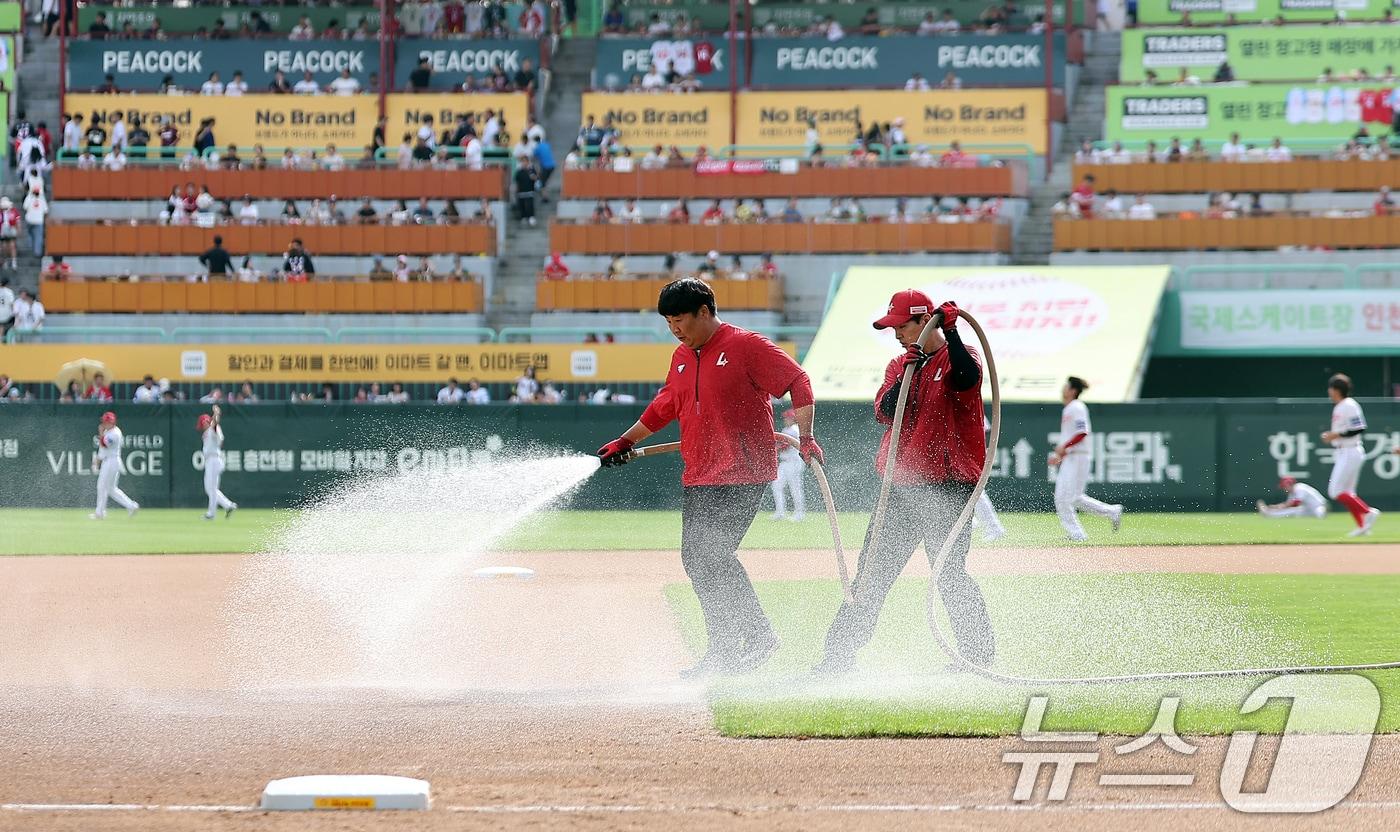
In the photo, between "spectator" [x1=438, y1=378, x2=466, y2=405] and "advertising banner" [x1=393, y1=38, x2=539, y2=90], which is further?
"advertising banner" [x1=393, y1=38, x2=539, y2=90]

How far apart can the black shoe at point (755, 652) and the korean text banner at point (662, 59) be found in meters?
35.4

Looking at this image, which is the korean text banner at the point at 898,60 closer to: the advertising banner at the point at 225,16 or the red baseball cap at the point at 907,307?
the advertising banner at the point at 225,16

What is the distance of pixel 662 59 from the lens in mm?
45344

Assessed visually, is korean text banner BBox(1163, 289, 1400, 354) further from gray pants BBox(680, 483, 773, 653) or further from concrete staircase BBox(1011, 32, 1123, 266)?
gray pants BBox(680, 483, 773, 653)

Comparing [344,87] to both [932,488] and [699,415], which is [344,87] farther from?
[932,488]

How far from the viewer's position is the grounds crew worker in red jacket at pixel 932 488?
10.3 m

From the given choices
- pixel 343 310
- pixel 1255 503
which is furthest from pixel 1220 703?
pixel 343 310

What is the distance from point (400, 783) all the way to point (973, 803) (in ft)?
7.64

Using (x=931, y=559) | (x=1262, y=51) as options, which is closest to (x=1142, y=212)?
(x=1262, y=51)

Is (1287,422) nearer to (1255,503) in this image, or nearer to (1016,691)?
(1255,503)

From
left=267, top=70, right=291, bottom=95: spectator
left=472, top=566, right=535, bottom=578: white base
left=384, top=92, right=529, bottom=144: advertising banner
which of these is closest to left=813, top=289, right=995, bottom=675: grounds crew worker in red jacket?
left=472, top=566, right=535, bottom=578: white base

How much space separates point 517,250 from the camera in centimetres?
4125

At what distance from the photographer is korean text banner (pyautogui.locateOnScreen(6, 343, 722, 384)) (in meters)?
34.7

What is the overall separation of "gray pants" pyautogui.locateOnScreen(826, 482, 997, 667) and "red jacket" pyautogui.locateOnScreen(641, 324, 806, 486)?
0.75 metres
